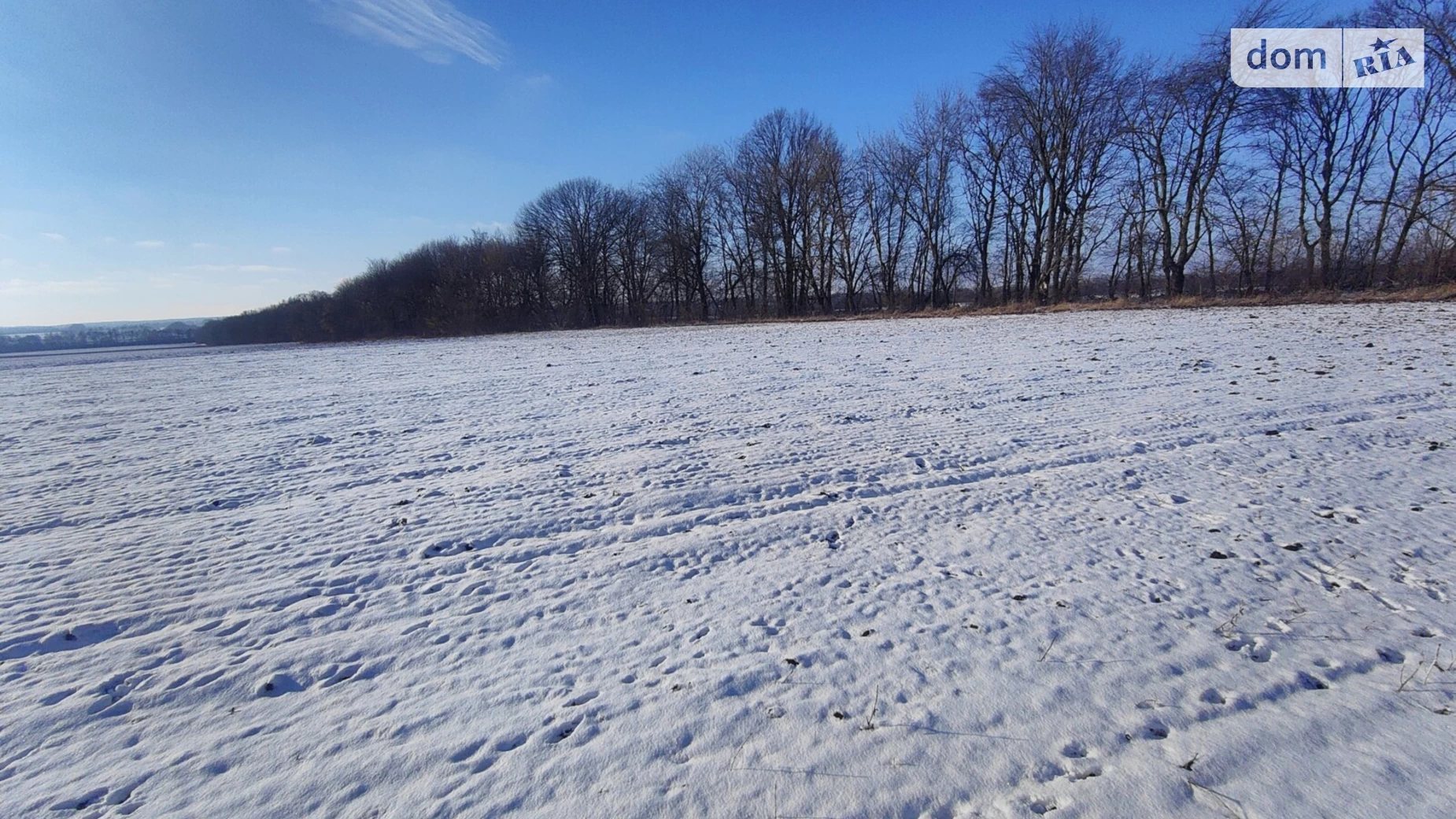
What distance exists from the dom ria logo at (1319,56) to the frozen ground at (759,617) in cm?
2941

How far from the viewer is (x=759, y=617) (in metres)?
3.94

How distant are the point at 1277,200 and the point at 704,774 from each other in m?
41.6

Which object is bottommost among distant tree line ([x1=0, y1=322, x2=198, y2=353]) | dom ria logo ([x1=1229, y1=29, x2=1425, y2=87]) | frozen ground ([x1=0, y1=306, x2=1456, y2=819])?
frozen ground ([x1=0, y1=306, x2=1456, y2=819])

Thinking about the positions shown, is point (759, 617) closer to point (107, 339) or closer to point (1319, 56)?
point (1319, 56)

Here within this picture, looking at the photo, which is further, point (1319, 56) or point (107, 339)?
point (107, 339)

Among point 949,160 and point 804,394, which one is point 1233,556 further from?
point 949,160

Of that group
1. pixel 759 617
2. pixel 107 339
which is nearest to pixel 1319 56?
pixel 759 617

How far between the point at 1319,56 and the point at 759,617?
40.0 m

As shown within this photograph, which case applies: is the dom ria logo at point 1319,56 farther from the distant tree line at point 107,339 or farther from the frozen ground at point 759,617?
the distant tree line at point 107,339

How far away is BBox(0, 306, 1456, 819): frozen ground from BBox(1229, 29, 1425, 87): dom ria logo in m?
29.4

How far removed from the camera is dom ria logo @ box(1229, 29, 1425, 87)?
83.8ft

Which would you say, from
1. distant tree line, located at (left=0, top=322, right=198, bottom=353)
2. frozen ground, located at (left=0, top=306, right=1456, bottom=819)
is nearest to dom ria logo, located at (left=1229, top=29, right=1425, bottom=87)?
frozen ground, located at (left=0, top=306, right=1456, bottom=819)

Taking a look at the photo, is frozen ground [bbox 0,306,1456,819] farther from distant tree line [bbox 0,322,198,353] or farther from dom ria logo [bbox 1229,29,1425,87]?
distant tree line [bbox 0,322,198,353]

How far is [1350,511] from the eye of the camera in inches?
199
